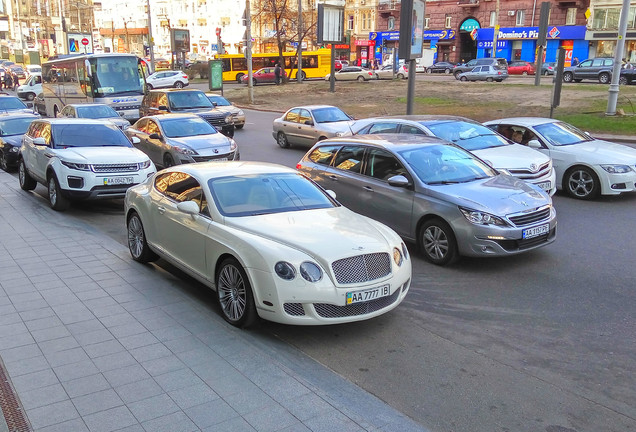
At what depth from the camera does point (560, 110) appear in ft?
81.4

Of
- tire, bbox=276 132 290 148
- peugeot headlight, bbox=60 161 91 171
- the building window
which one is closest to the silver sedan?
peugeot headlight, bbox=60 161 91 171

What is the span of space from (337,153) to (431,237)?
2.34 metres

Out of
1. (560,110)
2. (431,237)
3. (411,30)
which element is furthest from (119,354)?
(560,110)

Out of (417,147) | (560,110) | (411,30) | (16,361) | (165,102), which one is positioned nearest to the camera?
(16,361)

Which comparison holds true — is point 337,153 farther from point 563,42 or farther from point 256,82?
point 563,42

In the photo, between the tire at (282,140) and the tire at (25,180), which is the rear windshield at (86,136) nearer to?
the tire at (25,180)

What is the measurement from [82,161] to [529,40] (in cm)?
5815

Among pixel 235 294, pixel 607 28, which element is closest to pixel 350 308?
pixel 235 294

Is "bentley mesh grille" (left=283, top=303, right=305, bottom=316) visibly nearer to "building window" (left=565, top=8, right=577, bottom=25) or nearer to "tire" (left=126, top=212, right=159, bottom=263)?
"tire" (left=126, top=212, right=159, bottom=263)

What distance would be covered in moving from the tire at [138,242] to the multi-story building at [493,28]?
187 feet

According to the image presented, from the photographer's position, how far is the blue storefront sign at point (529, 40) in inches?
2201

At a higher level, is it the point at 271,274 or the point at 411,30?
the point at 411,30

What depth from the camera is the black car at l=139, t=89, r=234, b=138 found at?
66.8 feet

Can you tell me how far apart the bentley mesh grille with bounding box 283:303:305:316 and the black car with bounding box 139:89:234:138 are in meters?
15.7
